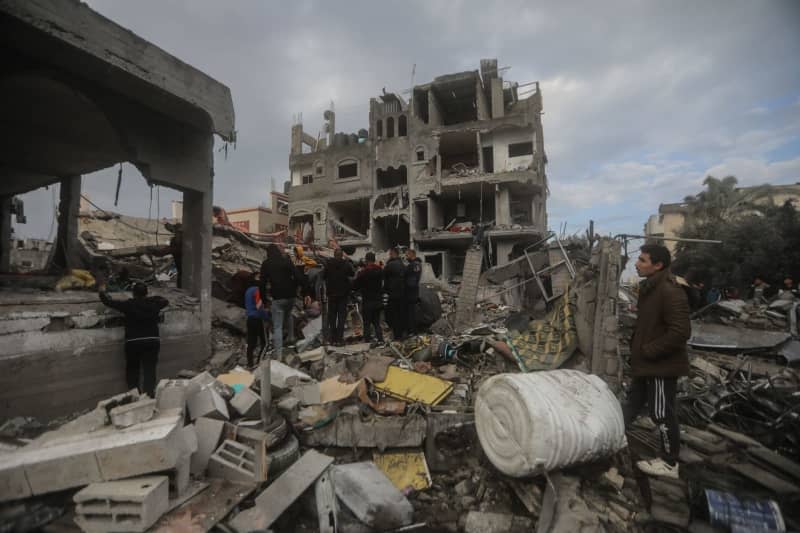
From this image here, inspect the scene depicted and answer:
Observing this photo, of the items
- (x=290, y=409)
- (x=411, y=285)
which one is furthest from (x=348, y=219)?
(x=290, y=409)

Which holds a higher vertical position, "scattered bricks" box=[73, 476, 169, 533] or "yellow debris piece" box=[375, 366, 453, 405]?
"yellow debris piece" box=[375, 366, 453, 405]

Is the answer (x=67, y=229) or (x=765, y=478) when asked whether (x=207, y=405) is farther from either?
(x=67, y=229)

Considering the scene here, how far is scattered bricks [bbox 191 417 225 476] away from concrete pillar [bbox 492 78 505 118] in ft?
82.2

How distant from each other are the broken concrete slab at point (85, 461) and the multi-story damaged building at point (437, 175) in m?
19.9

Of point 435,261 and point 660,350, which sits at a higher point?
point 435,261

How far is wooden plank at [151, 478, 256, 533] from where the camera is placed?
263 cm

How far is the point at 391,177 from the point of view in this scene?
93.0 ft

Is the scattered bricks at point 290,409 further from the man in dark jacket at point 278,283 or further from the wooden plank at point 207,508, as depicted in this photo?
the man in dark jacket at point 278,283

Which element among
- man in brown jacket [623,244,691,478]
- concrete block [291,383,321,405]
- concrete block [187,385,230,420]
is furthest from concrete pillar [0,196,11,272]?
man in brown jacket [623,244,691,478]

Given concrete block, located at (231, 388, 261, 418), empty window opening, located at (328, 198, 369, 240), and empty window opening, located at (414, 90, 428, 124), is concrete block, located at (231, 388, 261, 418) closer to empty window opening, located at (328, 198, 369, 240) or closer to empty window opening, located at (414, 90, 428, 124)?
empty window opening, located at (328, 198, 369, 240)

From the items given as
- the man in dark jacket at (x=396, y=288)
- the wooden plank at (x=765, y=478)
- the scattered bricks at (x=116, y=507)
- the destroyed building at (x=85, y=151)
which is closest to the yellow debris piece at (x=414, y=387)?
the man in dark jacket at (x=396, y=288)

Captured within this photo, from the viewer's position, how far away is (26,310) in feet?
14.3

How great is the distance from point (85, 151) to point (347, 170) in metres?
23.2

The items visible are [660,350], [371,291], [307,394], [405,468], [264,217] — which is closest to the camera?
[660,350]
